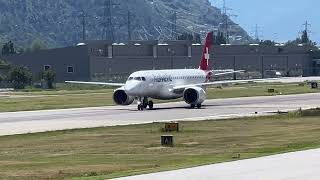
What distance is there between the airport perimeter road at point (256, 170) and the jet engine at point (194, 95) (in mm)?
43730

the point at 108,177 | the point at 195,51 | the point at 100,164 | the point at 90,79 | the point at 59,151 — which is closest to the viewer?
the point at 108,177

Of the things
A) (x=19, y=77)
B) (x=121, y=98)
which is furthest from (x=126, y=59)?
(x=121, y=98)

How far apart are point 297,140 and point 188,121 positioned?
1633 cm

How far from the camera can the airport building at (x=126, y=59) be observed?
6112 inches

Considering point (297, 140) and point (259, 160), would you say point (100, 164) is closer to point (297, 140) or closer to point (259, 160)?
point (259, 160)

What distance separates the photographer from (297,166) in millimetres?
21297

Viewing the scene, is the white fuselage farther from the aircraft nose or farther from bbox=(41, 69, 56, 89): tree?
bbox=(41, 69, 56, 89): tree

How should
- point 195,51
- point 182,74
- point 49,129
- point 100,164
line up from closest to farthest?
point 100,164
point 49,129
point 182,74
point 195,51

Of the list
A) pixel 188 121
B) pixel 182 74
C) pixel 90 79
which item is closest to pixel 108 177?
pixel 188 121

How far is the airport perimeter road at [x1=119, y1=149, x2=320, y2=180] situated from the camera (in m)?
19.4

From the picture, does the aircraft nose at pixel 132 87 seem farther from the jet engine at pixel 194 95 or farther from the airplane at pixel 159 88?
the jet engine at pixel 194 95

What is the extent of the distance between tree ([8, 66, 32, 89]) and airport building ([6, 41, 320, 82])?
9449mm

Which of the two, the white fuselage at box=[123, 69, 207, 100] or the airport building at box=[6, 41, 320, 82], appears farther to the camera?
the airport building at box=[6, 41, 320, 82]

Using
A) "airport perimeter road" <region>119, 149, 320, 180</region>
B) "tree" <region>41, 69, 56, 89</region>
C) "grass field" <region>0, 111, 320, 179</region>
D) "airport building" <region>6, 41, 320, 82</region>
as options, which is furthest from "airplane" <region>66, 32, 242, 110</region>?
"airport building" <region>6, 41, 320, 82</region>
